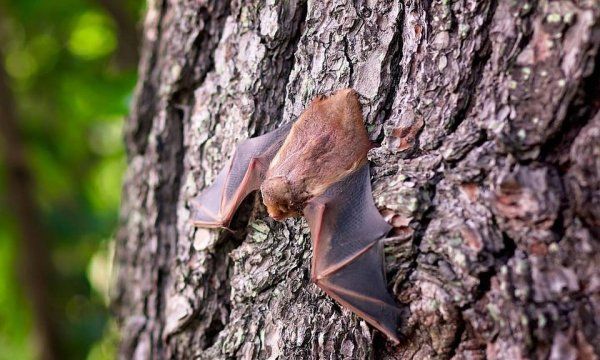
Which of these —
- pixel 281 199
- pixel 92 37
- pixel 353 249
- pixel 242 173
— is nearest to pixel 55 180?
pixel 92 37

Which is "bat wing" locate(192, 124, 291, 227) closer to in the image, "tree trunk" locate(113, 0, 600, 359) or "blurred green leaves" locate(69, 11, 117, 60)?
"tree trunk" locate(113, 0, 600, 359)

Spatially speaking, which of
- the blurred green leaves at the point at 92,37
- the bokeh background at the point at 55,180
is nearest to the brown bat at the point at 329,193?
the bokeh background at the point at 55,180

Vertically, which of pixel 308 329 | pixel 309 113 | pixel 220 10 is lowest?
pixel 308 329

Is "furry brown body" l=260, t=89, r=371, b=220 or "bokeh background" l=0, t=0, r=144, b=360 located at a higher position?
"furry brown body" l=260, t=89, r=371, b=220

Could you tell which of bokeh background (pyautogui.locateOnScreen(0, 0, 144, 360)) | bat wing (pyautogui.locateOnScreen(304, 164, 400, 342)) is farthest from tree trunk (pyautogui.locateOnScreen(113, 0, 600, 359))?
bokeh background (pyautogui.locateOnScreen(0, 0, 144, 360))

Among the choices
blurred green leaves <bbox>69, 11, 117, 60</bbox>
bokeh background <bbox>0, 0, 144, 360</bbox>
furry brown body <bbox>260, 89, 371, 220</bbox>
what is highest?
furry brown body <bbox>260, 89, 371, 220</bbox>

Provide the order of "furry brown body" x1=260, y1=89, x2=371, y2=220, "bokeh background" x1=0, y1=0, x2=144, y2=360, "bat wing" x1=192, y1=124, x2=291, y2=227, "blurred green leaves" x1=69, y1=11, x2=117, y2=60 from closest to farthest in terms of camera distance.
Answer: "furry brown body" x1=260, y1=89, x2=371, y2=220 → "bat wing" x1=192, y1=124, x2=291, y2=227 → "bokeh background" x1=0, y1=0, x2=144, y2=360 → "blurred green leaves" x1=69, y1=11, x2=117, y2=60

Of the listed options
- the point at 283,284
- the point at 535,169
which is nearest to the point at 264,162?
the point at 283,284

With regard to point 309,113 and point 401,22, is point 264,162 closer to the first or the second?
point 309,113

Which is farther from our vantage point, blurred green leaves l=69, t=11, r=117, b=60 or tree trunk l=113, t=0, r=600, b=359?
blurred green leaves l=69, t=11, r=117, b=60
